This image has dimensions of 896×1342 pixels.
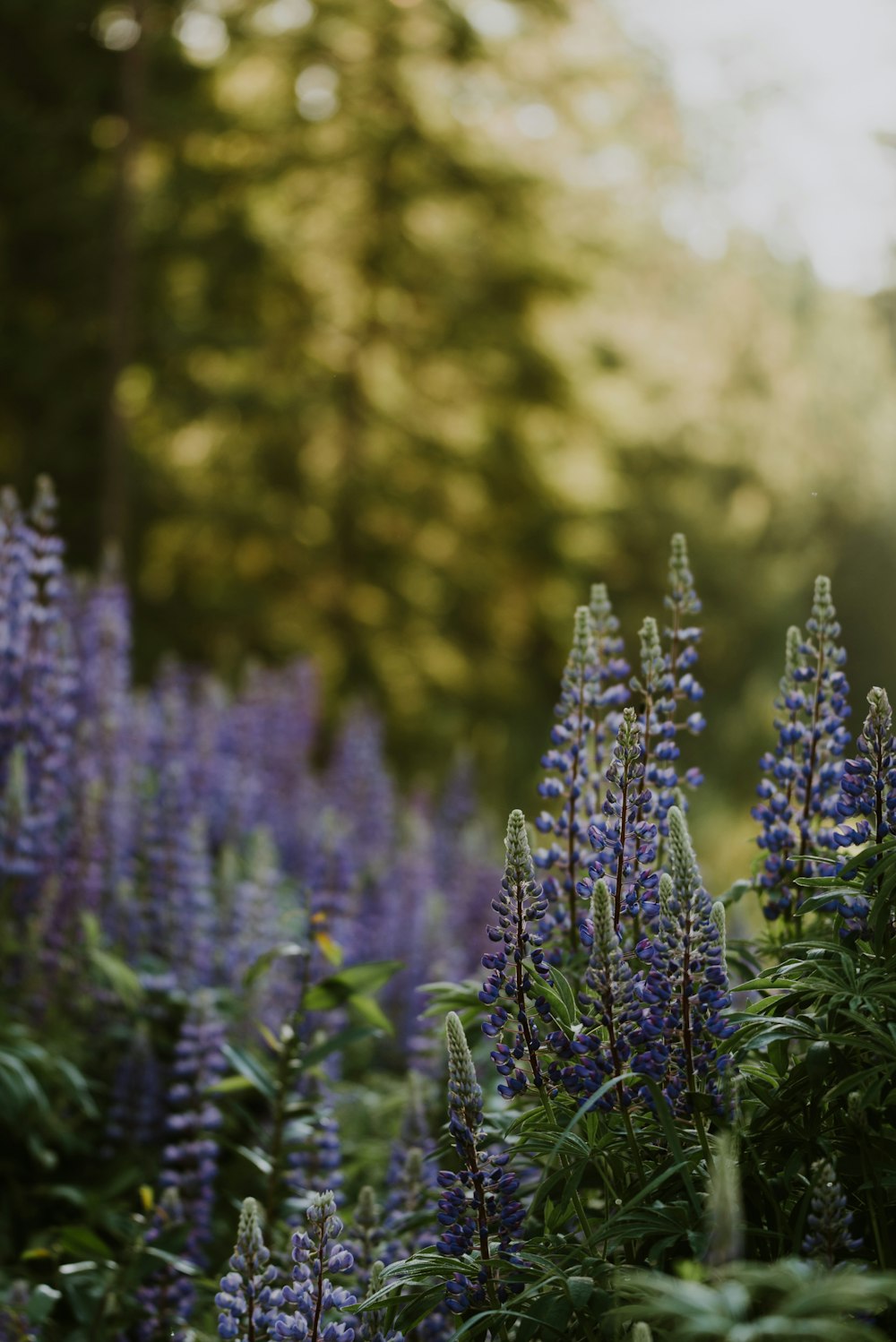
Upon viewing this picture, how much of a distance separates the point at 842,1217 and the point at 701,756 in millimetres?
14836

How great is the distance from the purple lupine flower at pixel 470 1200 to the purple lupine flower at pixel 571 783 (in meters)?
0.68

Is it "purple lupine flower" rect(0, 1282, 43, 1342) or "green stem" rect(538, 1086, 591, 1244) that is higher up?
"green stem" rect(538, 1086, 591, 1244)

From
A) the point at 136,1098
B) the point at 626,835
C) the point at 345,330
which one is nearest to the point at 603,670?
the point at 626,835

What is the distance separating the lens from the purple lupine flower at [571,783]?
253 cm

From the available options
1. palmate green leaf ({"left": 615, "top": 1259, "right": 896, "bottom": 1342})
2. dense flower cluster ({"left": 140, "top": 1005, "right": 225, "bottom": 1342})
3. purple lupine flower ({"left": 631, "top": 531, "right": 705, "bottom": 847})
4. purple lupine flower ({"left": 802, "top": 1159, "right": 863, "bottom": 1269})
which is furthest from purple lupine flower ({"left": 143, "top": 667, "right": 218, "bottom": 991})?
palmate green leaf ({"left": 615, "top": 1259, "right": 896, "bottom": 1342})

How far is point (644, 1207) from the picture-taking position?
171 cm

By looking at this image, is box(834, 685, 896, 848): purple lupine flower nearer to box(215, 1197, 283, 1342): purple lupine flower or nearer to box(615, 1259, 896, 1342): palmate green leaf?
box(615, 1259, 896, 1342): palmate green leaf

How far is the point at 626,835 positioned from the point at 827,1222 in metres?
0.62

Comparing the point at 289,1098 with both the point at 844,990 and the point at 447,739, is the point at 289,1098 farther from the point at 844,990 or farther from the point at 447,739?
the point at 447,739

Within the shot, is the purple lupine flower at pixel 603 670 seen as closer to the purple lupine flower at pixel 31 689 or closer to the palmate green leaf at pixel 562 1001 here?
the palmate green leaf at pixel 562 1001

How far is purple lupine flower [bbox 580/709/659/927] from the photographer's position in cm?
192

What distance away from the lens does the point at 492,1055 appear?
1857 mm

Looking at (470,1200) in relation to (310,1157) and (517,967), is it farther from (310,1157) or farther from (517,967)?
(310,1157)

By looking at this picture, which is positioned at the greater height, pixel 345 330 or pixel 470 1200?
pixel 345 330
